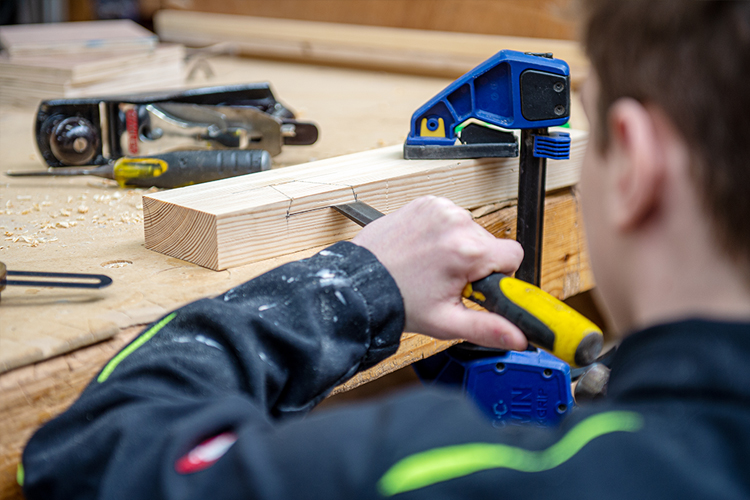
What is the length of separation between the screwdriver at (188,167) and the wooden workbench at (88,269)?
1.6 inches

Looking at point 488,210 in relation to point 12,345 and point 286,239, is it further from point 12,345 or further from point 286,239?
point 12,345

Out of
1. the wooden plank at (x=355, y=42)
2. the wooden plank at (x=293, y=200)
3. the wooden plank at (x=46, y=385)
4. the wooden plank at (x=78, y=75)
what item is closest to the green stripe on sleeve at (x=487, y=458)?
the wooden plank at (x=46, y=385)

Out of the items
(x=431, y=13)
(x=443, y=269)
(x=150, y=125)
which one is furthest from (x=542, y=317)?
(x=431, y=13)

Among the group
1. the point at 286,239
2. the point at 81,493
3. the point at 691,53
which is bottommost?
the point at 81,493

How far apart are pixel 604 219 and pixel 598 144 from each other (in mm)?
62

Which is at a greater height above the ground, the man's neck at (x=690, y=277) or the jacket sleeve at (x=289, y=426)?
the man's neck at (x=690, y=277)

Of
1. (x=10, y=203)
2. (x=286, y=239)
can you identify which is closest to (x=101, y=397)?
(x=286, y=239)

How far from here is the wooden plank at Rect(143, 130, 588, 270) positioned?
34.0 inches

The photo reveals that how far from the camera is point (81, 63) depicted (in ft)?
6.25

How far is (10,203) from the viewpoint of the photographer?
1095mm

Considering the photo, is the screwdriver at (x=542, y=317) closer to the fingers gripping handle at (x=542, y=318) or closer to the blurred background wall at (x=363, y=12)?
the fingers gripping handle at (x=542, y=318)

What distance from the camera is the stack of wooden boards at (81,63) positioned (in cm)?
186

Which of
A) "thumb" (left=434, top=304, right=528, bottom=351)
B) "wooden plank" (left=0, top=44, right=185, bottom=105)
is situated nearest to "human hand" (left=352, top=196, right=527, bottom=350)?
"thumb" (left=434, top=304, right=528, bottom=351)

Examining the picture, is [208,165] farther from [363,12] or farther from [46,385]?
[363,12]
